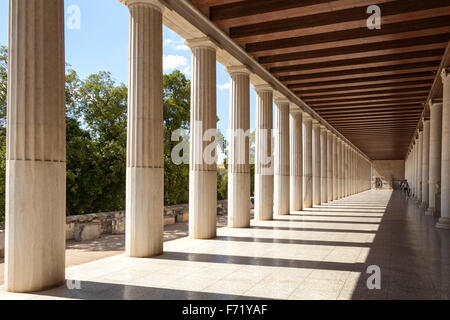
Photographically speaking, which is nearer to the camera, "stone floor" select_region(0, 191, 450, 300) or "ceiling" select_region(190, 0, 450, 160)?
"stone floor" select_region(0, 191, 450, 300)

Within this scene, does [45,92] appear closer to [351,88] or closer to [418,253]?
[418,253]

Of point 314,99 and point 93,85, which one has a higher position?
point 93,85

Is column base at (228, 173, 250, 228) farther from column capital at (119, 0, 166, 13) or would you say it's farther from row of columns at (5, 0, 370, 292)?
column capital at (119, 0, 166, 13)

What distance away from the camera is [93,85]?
155ft

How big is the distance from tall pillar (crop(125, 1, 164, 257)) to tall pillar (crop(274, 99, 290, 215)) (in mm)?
19325

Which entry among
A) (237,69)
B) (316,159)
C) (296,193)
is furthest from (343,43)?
(316,159)

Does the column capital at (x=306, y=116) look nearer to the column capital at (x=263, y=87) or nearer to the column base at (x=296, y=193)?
the column base at (x=296, y=193)

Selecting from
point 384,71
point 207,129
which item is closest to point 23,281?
point 207,129

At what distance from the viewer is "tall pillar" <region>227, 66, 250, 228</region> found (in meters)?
24.5

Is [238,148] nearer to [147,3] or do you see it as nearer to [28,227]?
[147,3]

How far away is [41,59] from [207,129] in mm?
10427

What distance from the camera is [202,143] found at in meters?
19.8

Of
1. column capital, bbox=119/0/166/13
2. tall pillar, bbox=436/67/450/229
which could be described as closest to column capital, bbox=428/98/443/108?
tall pillar, bbox=436/67/450/229

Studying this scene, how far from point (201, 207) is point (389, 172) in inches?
4782
